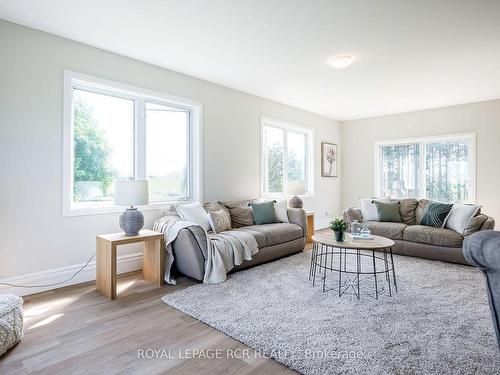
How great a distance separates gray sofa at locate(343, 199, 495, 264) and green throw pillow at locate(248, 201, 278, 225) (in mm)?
1367

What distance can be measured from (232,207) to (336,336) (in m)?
2.53

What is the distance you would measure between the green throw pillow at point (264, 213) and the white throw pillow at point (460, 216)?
2411 millimetres

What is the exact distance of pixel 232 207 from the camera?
4.36 meters

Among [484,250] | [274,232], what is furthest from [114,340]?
[274,232]

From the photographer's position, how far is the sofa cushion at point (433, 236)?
12.8 ft

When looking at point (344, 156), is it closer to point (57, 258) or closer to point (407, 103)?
point (407, 103)

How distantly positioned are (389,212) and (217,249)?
10.1 feet

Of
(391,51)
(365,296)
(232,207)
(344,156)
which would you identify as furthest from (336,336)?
(344,156)

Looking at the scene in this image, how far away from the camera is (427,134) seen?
6.18 metres

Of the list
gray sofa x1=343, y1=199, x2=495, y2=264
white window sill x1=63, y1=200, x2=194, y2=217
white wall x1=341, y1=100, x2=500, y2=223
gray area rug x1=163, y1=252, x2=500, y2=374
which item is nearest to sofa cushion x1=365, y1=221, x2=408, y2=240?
gray sofa x1=343, y1=199, x2=495, y2=264

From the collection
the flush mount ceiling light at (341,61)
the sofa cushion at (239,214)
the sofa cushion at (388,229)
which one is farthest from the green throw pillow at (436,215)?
the sofa cushion at (239,214)

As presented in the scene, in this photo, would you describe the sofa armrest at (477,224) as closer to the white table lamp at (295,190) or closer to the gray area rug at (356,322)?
the gray area rug at (356,322)

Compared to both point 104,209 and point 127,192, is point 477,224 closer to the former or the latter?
point 127,192

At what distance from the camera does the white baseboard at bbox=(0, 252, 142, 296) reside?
112 inches
